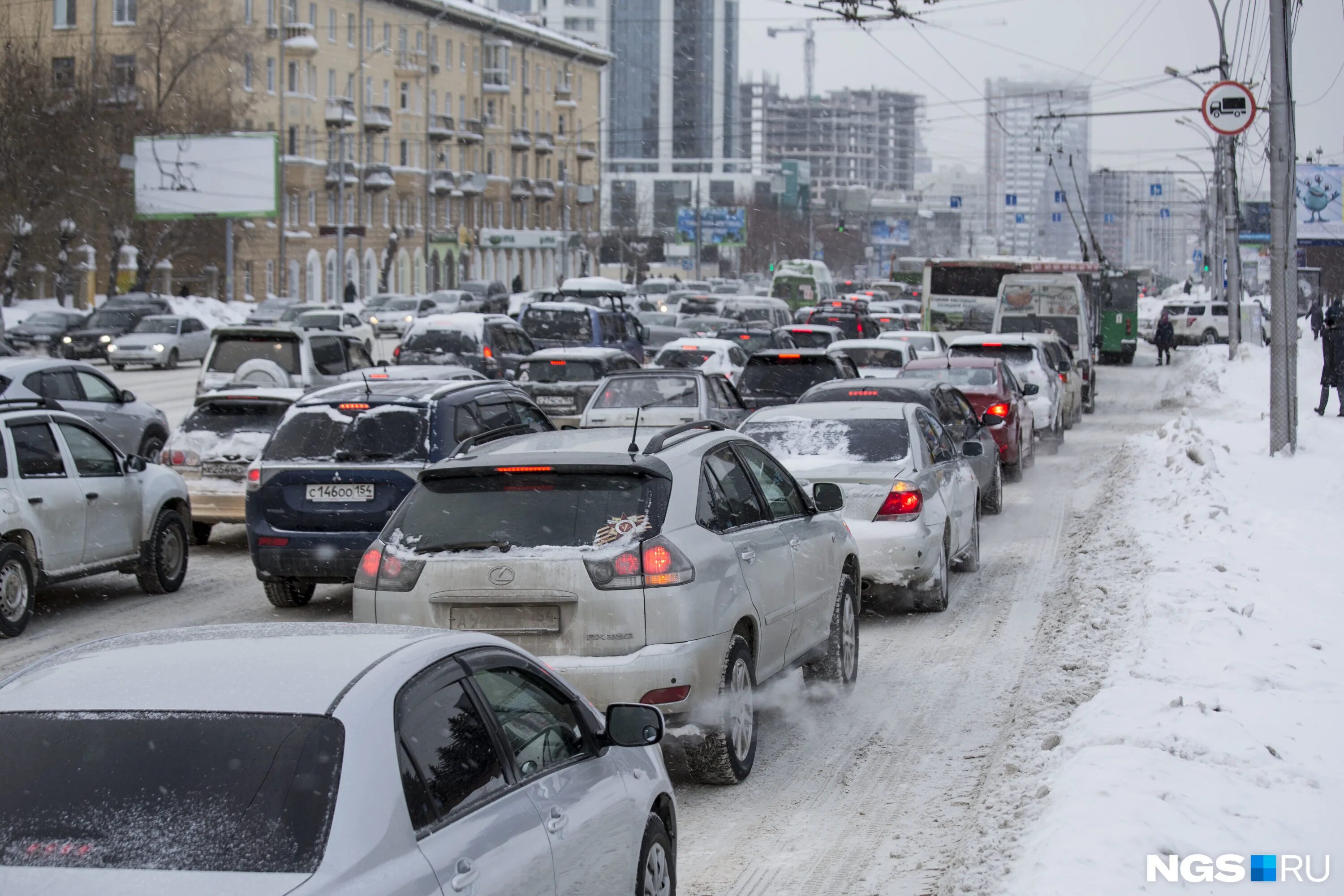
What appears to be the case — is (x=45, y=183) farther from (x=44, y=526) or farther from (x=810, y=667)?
(x=810, y=667)

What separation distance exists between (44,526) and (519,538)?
564cm

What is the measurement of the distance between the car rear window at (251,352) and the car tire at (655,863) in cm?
1614

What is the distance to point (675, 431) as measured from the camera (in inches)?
308

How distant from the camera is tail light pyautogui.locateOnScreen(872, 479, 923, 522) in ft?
37.3

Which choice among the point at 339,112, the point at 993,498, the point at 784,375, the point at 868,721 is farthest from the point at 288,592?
the point at 339,112

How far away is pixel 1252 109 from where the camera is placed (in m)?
22.4

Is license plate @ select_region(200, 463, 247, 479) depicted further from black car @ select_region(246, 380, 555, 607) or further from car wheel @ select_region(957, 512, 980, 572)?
car wheel @ select_region(957, 512, 980, 572)

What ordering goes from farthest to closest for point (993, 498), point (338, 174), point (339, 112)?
point (338, 174), point (339, 112), point (993, 498)

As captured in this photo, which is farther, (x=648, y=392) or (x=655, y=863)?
(x=648, y=392)

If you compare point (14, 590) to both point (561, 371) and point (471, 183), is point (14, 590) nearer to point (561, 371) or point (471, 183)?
point (561, 371)

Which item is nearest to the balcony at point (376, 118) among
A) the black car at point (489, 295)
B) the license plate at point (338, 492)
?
the black car at point (489, 295)

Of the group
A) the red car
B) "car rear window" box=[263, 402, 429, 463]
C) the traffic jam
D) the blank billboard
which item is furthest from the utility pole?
the blank billboard

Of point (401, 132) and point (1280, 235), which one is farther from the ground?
point (401, 132)

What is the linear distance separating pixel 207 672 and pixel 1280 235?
18.6 metres
